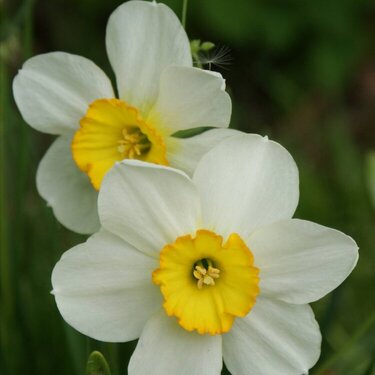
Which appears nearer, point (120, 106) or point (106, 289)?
point (106, 289)

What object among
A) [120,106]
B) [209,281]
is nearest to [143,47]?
[120,106]

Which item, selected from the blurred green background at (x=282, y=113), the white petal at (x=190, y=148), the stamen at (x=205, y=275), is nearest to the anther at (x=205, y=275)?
the stamen at (x=205, y=275)

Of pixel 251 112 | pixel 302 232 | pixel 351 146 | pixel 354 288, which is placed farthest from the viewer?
pixel 251 112

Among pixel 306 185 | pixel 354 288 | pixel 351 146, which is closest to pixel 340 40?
pixel 351 146

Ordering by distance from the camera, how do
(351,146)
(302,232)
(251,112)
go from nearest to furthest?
(302,232) < (351,146) < (251,112)

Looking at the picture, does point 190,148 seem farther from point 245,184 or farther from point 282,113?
point 282,113

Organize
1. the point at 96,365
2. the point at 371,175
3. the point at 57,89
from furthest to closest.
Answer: the point at 371,175
the point at 57,89
the point at 96,365

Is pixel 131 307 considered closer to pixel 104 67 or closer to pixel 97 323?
pixel 97 323

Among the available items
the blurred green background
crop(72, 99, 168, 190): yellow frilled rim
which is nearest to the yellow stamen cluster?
crop(72, 99, 168, 190): yellow frilled rim
